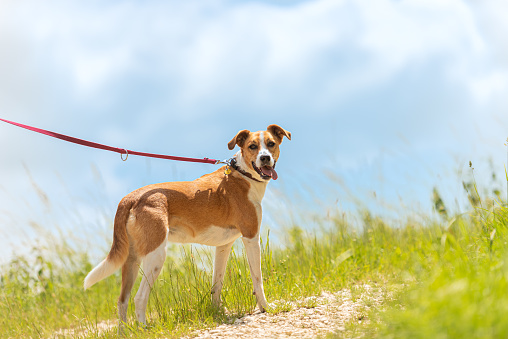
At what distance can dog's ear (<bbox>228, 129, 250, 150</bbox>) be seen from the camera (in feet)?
18.9

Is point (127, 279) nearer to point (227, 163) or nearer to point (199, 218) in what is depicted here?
point (199, 218)

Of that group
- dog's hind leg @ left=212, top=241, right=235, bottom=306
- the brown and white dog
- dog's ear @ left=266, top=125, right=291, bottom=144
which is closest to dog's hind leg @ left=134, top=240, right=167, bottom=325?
the brown and white dog

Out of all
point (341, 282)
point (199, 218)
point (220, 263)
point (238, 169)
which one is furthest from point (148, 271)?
point (341, 282)

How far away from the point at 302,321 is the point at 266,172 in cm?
176

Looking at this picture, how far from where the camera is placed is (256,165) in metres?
5.59

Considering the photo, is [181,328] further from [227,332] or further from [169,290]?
[169,290]

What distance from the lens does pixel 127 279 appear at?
17.9 feet

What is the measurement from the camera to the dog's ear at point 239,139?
18.9ft

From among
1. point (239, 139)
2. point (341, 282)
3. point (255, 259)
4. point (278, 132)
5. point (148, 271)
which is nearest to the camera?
point (148, 271)

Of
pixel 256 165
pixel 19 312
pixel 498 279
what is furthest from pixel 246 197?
pixel 19 312

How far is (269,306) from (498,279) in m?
3.20

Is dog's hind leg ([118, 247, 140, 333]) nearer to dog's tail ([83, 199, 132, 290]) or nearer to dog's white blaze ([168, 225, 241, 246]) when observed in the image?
dog's tail ([83, 199, 132, 290])

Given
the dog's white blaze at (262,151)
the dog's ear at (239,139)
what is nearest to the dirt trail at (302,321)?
the dog's white blaze at (262,151)

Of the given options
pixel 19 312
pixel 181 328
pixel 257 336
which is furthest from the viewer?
pixel 19 312
